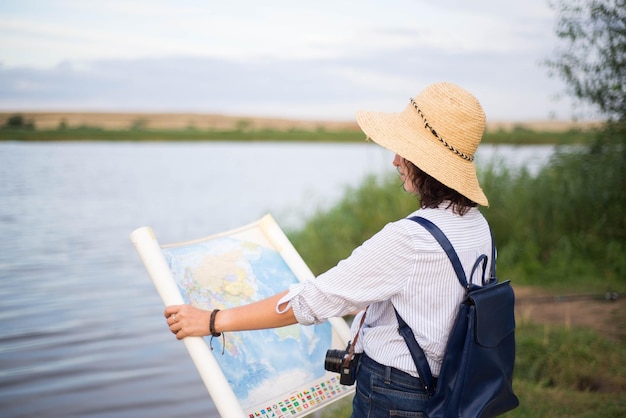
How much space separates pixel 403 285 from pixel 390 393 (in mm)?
330

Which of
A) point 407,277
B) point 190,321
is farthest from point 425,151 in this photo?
point 190,321

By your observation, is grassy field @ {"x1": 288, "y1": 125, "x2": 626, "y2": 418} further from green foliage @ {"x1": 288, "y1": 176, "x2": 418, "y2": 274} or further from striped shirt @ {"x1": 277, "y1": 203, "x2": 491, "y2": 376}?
striped shirt @ {"x1": 277, "y1": 203, "x2": 491, "y2": 376}

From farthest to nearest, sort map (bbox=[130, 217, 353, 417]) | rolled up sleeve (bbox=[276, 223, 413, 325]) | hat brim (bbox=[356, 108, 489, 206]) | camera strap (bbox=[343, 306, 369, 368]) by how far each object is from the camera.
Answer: map (bbox=[130, 217, 353, 417]) → camera strap (bbox=[343, 306, 369, 368]) → hat brim (bbox=[356, 108, 489, 206]) → rolled up sleeve (bbox=[276, 223, 413, 325])

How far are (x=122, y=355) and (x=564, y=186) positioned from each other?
541 cm

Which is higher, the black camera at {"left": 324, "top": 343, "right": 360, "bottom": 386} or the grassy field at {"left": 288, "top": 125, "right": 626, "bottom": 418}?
the black camera at {"left": 324, "top": 343, "right": 360, "bottom": 386}

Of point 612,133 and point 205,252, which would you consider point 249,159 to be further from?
point 205,252

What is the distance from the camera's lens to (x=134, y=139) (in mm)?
30859

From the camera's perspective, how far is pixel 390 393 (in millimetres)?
1986

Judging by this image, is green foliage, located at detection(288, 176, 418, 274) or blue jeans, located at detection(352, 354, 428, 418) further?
green foliage, located at detection(288, 176, 418, 274)

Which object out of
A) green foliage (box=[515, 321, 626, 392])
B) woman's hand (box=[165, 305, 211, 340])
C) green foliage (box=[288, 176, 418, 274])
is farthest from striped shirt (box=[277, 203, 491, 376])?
green foliage (box=[288, 176, 418, 274])

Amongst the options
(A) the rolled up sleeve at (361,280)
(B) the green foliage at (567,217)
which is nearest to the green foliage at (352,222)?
(B) the green foliage at (567,217)

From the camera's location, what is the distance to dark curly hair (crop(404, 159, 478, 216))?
202 centimetres

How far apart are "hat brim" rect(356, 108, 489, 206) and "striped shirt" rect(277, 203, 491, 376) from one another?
91mm

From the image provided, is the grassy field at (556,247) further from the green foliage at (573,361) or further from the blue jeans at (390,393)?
the blue jeans at (390,393)
